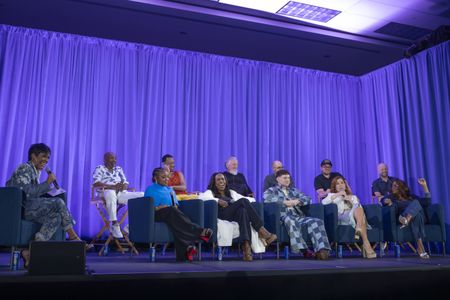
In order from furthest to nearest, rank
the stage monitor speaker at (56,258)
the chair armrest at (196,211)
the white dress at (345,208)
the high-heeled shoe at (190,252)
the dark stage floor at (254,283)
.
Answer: the white dress at (345,208), the chair armrest at (196,211), the high-heeled shoe at (190,252), the stage monitor speaker at (56,258), the dark stage floor at (254,283)

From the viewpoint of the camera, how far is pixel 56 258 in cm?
265

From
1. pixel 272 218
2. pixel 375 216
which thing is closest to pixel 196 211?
pixel 272 218

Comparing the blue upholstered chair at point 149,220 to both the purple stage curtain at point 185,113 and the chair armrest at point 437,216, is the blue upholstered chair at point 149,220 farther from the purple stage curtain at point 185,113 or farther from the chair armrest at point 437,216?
the chair armrest at point 437,216

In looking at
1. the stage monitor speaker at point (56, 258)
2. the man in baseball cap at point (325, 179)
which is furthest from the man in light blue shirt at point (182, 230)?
the man in baseball cap at point (325, 179)

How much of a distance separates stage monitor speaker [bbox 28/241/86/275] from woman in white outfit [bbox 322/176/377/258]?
11.5ft

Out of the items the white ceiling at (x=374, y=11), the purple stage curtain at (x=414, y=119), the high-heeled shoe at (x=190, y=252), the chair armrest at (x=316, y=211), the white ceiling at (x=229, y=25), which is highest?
the white ceiling at (x=374, y=11)

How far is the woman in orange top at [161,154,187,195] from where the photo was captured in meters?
6.23

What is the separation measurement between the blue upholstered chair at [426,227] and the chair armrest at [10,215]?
4097 mm

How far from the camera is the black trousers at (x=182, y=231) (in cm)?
440

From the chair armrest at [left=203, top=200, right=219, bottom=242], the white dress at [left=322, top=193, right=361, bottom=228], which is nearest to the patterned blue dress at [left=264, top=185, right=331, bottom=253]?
the white dress at [left=322, top=193, right=361, bottom=228]

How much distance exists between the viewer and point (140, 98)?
6992 millimetres

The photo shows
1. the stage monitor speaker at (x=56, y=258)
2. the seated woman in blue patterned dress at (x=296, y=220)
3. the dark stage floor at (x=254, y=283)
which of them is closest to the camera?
the dark stage floor at (x=254, y=283)

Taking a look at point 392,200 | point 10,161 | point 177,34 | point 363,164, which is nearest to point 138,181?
point 10,161

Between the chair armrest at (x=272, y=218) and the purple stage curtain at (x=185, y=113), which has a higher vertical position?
the purple stage curtain at (x=185, y=113)
